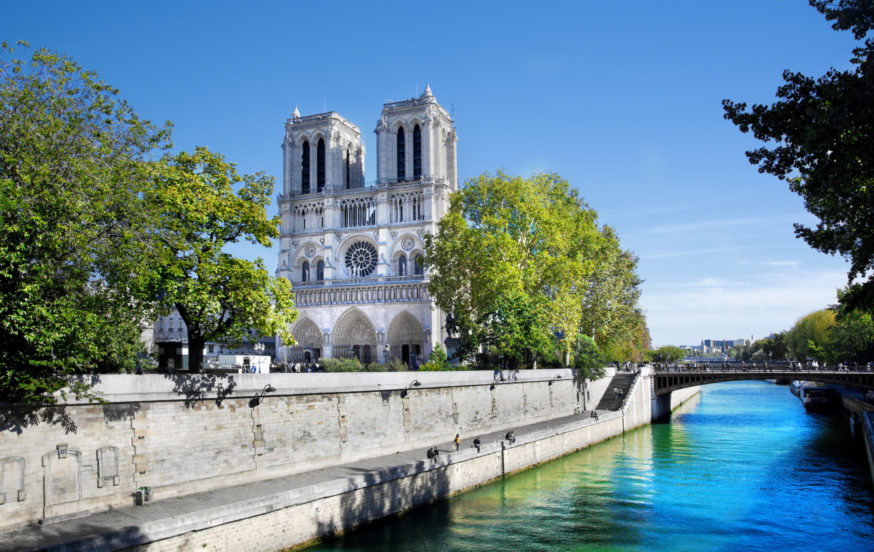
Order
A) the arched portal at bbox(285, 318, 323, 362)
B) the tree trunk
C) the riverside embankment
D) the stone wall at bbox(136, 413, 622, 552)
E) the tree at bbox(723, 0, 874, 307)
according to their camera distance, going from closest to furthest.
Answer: the tree at bbox(723, 0, 874, 307)
the riverside embankment
the stone wall at bbox(136, 413, 622, 552)
the tree trunk
the arched portal at bbox(285, 318, 323, 362)

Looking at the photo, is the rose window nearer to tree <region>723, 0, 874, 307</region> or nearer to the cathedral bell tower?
the cathedral bell tower

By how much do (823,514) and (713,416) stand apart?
95.9ft

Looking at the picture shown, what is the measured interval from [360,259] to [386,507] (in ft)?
153

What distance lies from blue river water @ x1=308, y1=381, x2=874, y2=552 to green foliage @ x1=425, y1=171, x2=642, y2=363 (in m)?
6.67

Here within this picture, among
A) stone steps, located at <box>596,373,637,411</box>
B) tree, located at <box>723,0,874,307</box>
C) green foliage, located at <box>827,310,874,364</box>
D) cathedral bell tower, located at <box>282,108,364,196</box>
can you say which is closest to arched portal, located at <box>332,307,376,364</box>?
cathedral bell tower, located at <box>282,108,364,196</box>

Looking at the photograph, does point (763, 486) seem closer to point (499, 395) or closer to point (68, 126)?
point (499, 395)

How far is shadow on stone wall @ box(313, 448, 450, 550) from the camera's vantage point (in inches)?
669

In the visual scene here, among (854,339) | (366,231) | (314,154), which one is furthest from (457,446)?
(314,154)

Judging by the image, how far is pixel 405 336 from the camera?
61.1 meters

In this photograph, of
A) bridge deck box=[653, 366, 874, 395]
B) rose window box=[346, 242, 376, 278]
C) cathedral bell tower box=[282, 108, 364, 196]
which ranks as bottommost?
bridge deck box=[653, 366, 874, 395]

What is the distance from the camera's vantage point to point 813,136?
10.4 metres

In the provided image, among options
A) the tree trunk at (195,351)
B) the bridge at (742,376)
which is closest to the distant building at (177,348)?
the tree trunk at (195,351)

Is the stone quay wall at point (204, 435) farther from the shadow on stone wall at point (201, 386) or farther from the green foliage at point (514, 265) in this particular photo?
the green foliage at point (514, 265)

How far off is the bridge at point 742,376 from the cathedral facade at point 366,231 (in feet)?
62.1
